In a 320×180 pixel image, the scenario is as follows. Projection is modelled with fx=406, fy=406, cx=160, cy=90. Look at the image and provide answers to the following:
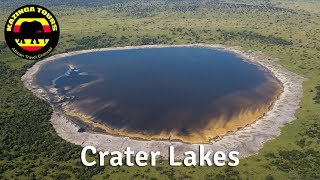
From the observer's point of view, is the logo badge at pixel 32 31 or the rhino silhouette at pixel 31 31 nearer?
the logo badge at pixel 32 31

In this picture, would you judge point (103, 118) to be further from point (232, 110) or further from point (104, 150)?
point (232, 110)

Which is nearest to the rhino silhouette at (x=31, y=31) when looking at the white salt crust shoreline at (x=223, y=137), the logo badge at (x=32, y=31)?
the logo badge at (x=32, y=31)

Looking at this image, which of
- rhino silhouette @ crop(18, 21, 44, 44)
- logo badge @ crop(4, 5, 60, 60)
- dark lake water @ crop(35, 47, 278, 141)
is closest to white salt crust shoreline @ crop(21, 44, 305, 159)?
dark lake water @ crop(35, 47, 278, 141)

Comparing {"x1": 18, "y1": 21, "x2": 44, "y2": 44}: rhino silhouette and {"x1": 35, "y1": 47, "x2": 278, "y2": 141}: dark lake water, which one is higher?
{"x1": 18, "y1": 21, "x2": 44, "y2": 44}: rhino silhouette

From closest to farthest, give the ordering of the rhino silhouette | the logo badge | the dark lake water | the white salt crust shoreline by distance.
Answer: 1. the logo badge
2. the rhino silhouette
3. the white salt crust shoreline
4. the dark lake water

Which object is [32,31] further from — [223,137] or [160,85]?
[160,85]

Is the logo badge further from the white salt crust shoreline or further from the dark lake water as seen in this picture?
the dark lake water

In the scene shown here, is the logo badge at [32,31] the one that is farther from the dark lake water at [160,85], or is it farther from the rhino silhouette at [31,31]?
the dark lake water at [160,85]

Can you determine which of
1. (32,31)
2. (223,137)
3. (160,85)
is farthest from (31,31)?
(160,85)
